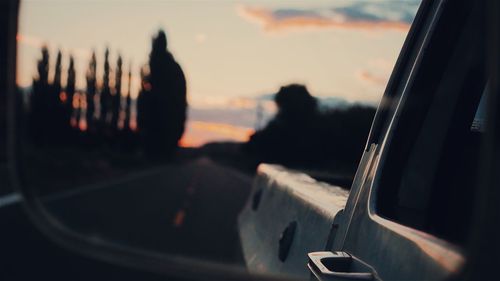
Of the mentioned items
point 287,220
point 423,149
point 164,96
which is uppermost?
point 423,149

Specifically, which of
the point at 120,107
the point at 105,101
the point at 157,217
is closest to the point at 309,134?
the point at 157,217

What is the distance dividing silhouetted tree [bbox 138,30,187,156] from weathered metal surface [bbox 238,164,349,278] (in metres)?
0.55

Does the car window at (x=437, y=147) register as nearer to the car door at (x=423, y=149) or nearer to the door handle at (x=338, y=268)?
Result: the car door at (x=423, y=149)

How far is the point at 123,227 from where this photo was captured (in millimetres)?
12617

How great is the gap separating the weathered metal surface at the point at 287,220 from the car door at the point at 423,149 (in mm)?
210

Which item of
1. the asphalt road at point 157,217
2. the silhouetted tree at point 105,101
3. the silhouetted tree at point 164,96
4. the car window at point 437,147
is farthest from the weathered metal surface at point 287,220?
the silhouetted tree at point 105,101

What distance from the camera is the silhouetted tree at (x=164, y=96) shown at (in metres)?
3.17

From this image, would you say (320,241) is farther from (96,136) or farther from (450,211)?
(96,136)

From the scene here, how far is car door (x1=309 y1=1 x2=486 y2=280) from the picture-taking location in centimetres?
168

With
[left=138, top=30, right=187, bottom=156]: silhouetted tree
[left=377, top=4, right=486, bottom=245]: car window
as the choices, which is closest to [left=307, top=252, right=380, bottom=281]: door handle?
[left=377, top=4, right=486, bottom=245]: car window

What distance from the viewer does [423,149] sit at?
1871mm

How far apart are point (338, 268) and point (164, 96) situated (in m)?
3.08

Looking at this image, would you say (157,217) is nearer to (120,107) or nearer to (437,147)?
(120,107)

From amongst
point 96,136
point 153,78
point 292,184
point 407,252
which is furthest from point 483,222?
point 96,136
